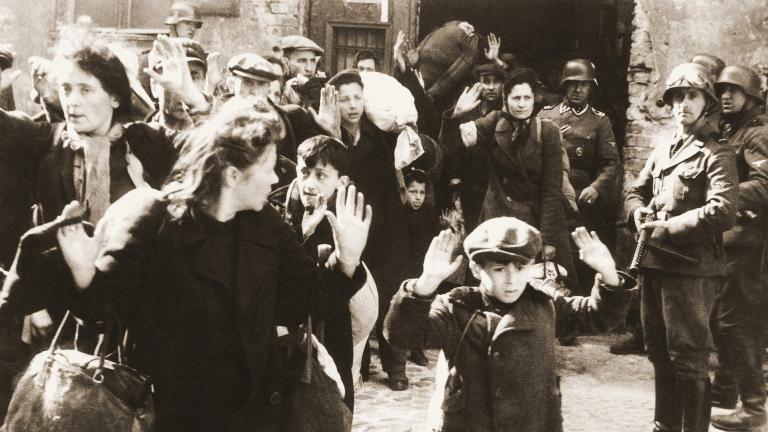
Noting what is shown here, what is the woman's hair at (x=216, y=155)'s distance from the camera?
2996mm

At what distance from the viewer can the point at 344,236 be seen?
10.3ft

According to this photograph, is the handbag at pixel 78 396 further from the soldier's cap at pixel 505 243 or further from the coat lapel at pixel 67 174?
the soldier's cap at pixel 505 243

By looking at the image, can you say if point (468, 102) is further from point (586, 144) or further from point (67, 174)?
point (67, 174)

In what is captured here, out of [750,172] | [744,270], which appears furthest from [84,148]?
[744,270]

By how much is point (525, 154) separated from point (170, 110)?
2916 millimetres

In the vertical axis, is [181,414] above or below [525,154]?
below

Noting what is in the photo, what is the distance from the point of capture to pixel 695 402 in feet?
17.3

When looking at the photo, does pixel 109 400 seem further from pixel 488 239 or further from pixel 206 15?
pixel 206 15

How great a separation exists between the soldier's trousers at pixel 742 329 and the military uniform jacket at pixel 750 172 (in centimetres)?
14

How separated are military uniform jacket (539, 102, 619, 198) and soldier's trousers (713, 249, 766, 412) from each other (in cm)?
171

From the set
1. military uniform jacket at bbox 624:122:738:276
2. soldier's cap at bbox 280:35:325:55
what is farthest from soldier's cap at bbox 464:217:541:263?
soldier's cap at bbox 280:35:325:55

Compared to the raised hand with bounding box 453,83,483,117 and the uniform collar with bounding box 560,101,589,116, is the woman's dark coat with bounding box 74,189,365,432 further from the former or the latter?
the uniform collar with bounding box 560,101,589,116

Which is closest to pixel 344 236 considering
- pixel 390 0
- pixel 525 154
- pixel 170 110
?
pixel 170 110

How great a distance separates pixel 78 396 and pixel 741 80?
5.08m
